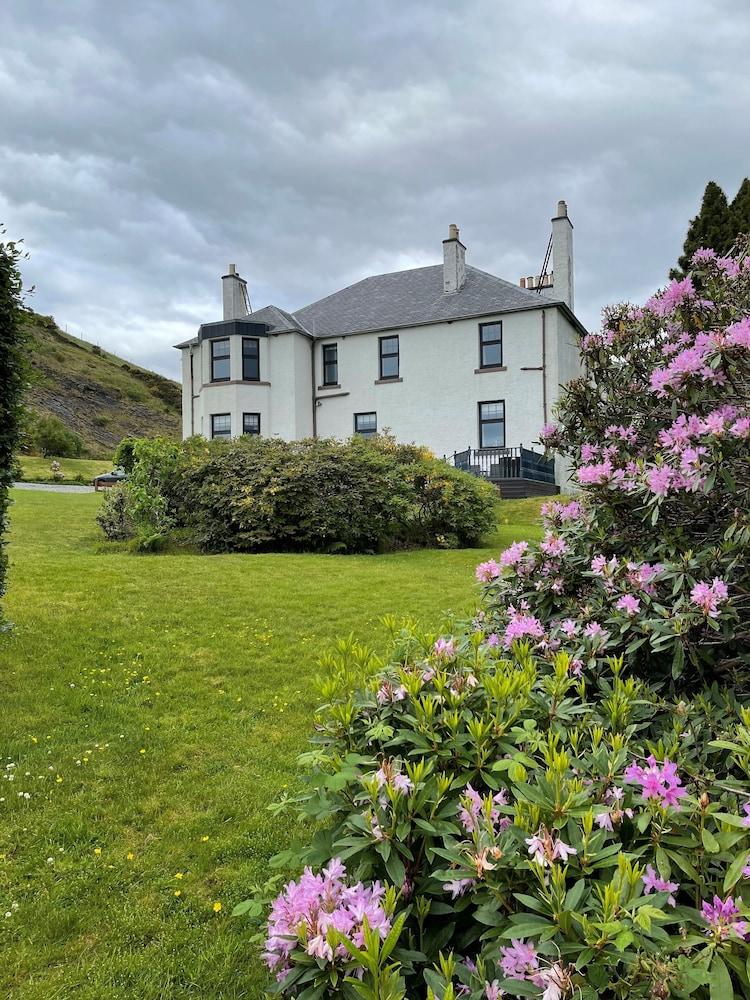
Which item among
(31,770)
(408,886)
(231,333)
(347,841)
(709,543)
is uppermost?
(231,333)

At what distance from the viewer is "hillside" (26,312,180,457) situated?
51831 mm

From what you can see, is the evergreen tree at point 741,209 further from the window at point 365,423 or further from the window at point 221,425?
the window at point 221,425

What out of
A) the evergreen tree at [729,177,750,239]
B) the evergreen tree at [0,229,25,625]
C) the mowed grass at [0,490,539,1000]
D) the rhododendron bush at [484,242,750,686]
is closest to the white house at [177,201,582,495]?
the evergreen tree at [729,177,750,239]

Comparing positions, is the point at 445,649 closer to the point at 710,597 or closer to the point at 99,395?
the point at 710,597

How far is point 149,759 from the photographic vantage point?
3.75 meters

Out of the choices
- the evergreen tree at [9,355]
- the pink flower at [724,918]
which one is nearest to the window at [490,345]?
the evergreen tree at [9,355]

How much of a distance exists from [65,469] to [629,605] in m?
35.3

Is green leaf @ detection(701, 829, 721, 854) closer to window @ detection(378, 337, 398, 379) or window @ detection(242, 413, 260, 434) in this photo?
window @ detection(378, 337, 398, 379)

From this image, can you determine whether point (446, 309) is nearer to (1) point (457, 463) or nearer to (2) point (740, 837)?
(1) point (457, 463)

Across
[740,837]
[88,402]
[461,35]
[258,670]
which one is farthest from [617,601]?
[88,402]

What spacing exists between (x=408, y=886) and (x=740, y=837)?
0.78 m

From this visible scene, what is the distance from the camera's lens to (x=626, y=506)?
8.25 feet

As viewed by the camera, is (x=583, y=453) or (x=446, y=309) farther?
(x=446, y=309)

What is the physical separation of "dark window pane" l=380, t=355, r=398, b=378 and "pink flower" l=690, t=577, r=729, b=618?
23.6 m
